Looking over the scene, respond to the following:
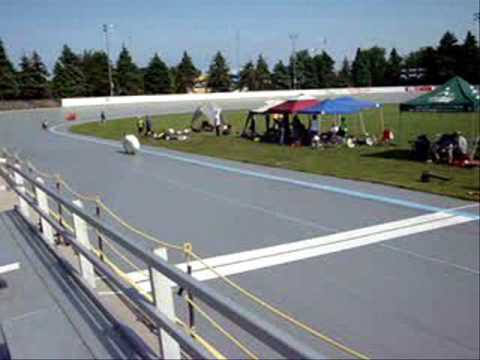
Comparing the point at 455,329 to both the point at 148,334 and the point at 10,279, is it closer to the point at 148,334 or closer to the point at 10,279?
the point at 148,334

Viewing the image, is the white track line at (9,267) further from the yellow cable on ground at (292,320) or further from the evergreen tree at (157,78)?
the evergreen tree at (157,78)

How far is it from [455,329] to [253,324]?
13.0 feet

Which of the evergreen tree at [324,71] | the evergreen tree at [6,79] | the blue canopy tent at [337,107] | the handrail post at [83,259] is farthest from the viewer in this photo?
the evergreen tree at [324,71]

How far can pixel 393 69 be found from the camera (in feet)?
246

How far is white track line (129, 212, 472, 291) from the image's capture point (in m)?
7.50

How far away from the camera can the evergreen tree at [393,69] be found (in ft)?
242

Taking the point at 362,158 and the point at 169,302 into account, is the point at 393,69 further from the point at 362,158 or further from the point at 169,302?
the point at 169,302

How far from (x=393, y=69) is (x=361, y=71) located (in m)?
10.1

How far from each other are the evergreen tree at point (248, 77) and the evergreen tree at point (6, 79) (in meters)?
40.4

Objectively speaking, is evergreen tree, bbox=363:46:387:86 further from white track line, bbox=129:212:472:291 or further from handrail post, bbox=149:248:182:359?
handrail post, bbox=149:248:182:359

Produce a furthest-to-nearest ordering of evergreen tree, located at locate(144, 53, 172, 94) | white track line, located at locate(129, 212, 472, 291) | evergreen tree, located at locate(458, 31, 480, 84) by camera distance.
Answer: evergreen tree, located at locate(144, 53, 172, 94)
evergreen tree, located at locate(458, 31, 480, 84)
white track line, located at locate(129, 212, 472, 291)

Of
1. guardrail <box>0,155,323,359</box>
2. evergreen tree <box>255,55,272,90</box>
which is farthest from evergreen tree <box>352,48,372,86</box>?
guardrail <box>0,155,323,359</box>

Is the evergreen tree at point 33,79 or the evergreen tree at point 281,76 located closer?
the evergreen tree at point 33,79

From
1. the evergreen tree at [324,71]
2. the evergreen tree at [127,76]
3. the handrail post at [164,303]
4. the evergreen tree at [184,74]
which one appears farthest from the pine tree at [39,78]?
the handrail post at [164,303]
